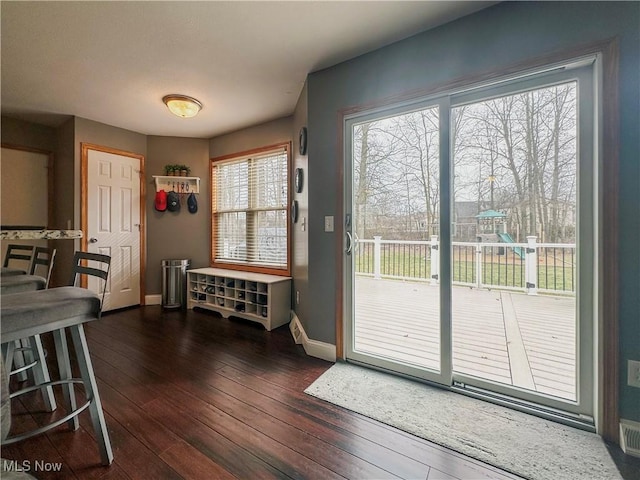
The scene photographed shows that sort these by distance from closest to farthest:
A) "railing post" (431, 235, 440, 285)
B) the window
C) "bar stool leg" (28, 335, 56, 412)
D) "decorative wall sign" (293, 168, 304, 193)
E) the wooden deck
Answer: "bar stool leg" (28, 335, 56, 412) → the wooden deck → "railing post" (431, 235, 440, 285) → "decorative wall sign" (293, 168, 304, 193) → the window

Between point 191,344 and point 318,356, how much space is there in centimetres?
120

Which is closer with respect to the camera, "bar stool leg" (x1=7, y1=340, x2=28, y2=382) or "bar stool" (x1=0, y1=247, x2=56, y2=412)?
"bar stool" (x1=0, y1=247, x2=56, y2=412)

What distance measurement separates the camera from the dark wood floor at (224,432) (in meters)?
1.22

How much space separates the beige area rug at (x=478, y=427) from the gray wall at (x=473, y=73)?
1.03ft

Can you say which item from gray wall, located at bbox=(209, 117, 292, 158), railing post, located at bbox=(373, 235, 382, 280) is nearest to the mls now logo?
railing post, located at bbox=(373, 235, 382, 280)

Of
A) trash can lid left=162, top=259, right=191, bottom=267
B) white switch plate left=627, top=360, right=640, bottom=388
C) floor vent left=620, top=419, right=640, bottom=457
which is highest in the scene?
trash can lid left=162, top=259, right=191, bottom=267

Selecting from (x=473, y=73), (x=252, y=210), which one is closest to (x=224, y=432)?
(x=473, y=73)

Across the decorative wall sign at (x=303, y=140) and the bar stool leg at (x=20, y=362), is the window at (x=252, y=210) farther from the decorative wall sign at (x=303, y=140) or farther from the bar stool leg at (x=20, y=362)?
the bar stool leg at (x=20, y=362)

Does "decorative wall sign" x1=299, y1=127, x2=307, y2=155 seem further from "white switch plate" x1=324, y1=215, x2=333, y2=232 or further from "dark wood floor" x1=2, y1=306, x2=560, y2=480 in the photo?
"dark wood floor" x1=2, y1=306, x2=560, y2=480

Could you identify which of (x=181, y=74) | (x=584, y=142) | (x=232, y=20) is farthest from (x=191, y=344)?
(x=584, y=142)

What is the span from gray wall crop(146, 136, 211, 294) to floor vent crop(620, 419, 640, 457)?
13.7 ft

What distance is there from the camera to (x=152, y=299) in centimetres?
396

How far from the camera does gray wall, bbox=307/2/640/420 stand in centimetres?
134

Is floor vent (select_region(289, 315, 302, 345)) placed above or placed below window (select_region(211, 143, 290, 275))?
below
